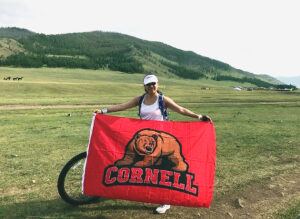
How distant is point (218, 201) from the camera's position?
32.4 ft

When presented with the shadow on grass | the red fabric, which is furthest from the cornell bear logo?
the shadow on grass

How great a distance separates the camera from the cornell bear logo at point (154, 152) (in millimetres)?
8734

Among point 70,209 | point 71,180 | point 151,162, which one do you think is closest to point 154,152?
point 151,162

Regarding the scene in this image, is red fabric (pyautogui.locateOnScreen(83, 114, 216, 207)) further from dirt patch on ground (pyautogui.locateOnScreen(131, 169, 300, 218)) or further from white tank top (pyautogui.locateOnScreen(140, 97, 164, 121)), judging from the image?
dirt patch on ground (pyautogui.locateOnScreen(131, 169, 300, 218))

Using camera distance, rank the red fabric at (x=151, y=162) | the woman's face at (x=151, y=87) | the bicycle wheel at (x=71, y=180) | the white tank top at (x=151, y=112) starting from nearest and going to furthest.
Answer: the red fabric at (x=151, y=162), the woman's face at (x=151, y=87), the bicycle wheel at (x=71, y=180), the white tank top at (x=151, y=112)

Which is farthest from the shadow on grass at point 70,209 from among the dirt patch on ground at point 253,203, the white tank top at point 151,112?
the white tank top at point 151,112

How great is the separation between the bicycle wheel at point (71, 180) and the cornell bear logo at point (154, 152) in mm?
1078

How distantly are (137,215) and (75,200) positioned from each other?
4.65ft

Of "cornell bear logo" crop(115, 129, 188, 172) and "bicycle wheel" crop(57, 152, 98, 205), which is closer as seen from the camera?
"cornell bear logo" crop(115, 129, 188, 172)

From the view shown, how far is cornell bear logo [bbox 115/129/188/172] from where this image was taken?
8734mm

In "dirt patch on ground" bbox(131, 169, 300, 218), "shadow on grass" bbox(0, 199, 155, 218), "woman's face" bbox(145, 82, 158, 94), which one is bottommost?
"shadow on grass" bbox(0, 199, 155, 218)

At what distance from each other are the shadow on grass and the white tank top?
190 centimetres

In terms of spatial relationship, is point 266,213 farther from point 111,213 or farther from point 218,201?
point 111,213

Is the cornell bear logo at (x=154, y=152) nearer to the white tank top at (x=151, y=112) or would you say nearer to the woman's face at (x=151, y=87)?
the white tank top at (x=151, y=112)
